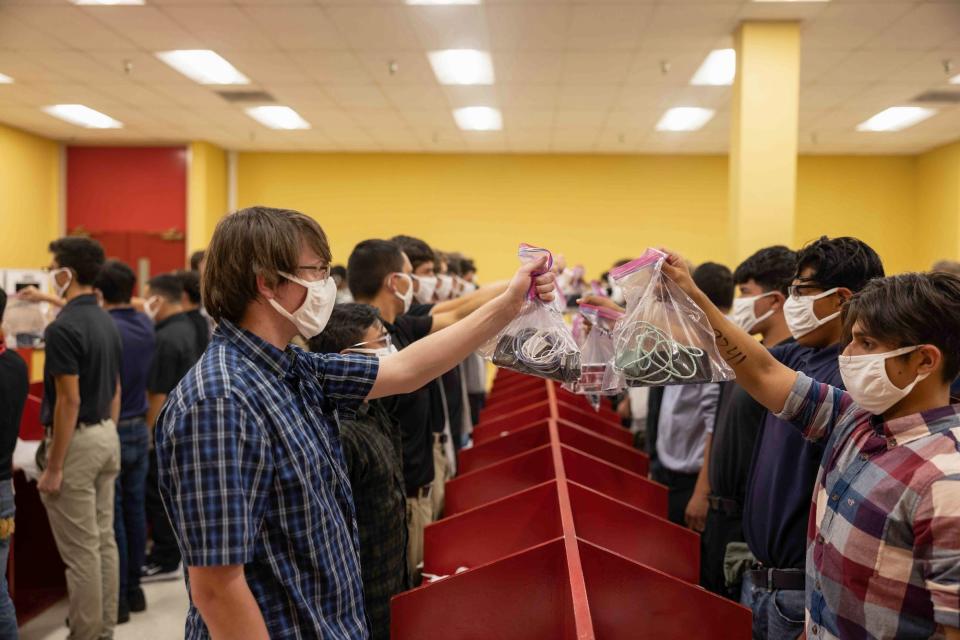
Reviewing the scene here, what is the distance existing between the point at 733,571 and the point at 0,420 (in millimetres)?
2450

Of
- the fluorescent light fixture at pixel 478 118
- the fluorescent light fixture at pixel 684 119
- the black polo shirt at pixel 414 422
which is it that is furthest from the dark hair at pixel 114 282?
the fluorescent light fixture at pixel 684 119

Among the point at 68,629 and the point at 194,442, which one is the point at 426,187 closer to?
the point at 68,629

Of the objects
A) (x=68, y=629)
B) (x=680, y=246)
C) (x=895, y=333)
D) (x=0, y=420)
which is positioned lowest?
(x=68, y=629)

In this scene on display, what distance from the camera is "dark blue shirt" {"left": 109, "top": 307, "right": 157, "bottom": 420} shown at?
12.6 feet

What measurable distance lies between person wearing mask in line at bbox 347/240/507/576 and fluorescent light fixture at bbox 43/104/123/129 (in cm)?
763

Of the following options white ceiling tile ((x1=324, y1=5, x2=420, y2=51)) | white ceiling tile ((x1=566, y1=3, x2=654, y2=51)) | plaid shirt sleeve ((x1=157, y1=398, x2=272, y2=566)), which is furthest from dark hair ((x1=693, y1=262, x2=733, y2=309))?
white ceiling tile ((x1=324, y1=5, x2=420, y2=51))

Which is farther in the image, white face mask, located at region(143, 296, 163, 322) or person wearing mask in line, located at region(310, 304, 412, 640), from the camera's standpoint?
white face mask, located at region(143, 296, 163, 322)

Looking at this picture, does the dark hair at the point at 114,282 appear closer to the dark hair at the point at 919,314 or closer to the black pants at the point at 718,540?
the black pants at the point at 718,540

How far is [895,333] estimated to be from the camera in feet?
4.55

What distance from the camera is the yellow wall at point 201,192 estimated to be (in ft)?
36.6

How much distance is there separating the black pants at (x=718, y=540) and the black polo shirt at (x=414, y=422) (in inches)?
41.1

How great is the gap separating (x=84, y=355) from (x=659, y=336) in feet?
8.15

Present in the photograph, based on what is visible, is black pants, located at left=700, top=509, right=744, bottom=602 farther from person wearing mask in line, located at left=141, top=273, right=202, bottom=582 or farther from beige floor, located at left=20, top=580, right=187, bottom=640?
person wearing mask in line, located at left=141, top=273, right=202, bottom=582

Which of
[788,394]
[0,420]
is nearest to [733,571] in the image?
[788,394]
